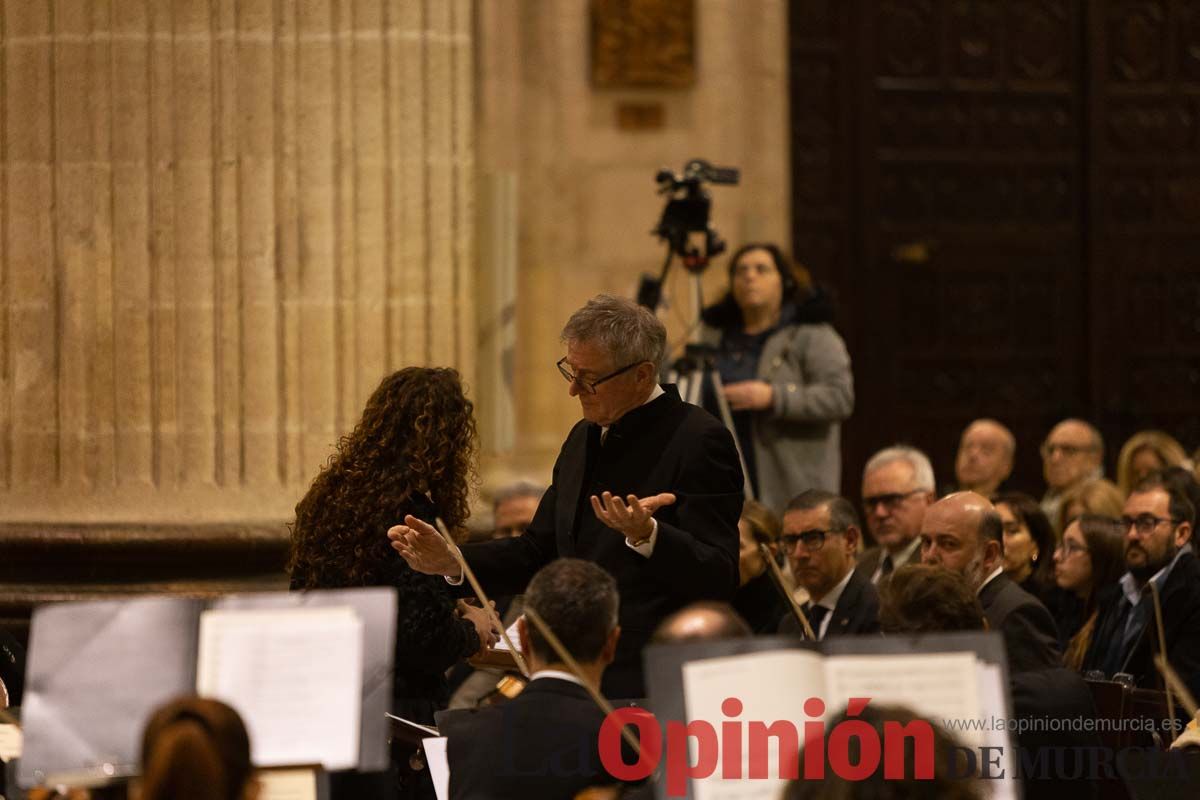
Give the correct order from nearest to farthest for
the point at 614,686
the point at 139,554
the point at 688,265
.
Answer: the point at 614,686 < the point at 139,554 < the point at 688,265

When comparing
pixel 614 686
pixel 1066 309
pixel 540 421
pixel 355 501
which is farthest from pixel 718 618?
pixel 1066 309

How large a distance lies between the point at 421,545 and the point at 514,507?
2.64 meters

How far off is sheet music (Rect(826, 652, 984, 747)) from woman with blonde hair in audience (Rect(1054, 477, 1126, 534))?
3801mm

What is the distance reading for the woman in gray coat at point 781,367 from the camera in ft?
24.3

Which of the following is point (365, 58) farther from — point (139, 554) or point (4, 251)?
point (139, 554)

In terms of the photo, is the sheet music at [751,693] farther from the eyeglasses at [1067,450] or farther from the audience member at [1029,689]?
the eyeglasses at [1067,450]

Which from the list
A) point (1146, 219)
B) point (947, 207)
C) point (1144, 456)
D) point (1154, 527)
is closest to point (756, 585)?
point (1154, 527)

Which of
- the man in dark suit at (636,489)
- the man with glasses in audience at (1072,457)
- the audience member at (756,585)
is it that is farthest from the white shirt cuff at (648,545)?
the man with glasses in audience at (1072,457)

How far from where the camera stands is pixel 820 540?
233 inches

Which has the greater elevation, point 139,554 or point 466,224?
point 466,224

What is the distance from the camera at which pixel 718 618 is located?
3.86 metres

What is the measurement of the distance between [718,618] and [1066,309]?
21.5 ft

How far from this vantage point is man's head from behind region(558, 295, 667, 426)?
4555 millimetres

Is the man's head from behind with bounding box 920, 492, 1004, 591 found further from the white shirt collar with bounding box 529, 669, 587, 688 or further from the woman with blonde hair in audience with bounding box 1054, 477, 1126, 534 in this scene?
the white shirt collar with bounding box 529, 669, 587, 688
